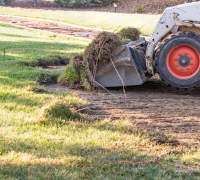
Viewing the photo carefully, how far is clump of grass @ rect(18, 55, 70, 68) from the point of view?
7.85m

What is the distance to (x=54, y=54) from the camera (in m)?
9.11

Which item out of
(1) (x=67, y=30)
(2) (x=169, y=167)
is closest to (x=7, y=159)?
(2) (x=169, y=167)

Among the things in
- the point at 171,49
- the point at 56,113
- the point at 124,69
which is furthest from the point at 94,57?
the point at 56,113

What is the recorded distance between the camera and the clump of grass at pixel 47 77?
6.53m

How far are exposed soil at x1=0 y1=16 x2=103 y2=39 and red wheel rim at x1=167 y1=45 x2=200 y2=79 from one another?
29.5 ft

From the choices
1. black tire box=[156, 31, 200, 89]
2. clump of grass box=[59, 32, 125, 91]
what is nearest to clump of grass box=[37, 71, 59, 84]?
clump of grass box=[59, 32, 125, 91]

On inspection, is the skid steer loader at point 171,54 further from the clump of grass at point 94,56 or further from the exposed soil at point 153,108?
the exposed soil at point 153,108

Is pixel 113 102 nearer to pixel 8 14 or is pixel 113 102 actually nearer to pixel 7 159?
pixel 7 159

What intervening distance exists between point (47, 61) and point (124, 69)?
→ 3.52m

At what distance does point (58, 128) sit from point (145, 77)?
275 cm

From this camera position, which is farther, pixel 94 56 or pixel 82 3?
pixel 82 3

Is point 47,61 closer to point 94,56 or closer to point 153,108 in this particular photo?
point 94,56

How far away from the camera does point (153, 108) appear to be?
15.5 feet

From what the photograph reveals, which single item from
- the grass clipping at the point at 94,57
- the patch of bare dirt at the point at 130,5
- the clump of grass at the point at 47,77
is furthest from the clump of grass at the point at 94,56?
the patch of bare dirt at the point at 130,5
